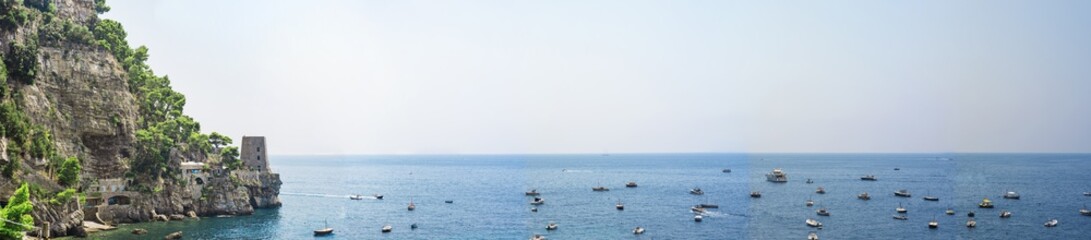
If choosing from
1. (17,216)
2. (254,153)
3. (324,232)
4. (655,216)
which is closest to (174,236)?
(324,232)

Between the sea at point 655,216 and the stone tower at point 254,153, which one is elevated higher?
the stone tower at point 254,153

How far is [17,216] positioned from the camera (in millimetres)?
68000

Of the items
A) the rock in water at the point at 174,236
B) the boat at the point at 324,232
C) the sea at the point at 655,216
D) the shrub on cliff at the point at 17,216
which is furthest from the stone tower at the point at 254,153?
the shrub on cliff at the point at 17,216

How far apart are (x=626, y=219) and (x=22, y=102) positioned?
75.0m

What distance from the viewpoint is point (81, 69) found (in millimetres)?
96312

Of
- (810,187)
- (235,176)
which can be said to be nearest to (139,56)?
(235,176)

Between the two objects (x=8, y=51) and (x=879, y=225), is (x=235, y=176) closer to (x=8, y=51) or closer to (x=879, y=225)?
(x=8, y=51)

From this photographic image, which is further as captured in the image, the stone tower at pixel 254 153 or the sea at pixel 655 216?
the stone tower at pixel 254 153

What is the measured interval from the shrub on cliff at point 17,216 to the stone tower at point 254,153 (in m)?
51.7

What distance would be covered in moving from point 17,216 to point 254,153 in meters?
57.3

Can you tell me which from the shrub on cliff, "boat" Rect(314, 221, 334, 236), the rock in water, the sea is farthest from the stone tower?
the shrub on cliff

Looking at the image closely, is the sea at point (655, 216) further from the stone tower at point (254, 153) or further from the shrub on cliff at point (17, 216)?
the shrub on cliff at point (17, 216)

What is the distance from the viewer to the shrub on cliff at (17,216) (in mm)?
66037

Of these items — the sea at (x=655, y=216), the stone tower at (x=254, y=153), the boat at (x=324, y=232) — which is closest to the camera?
the boat at (x=324, y=232)
